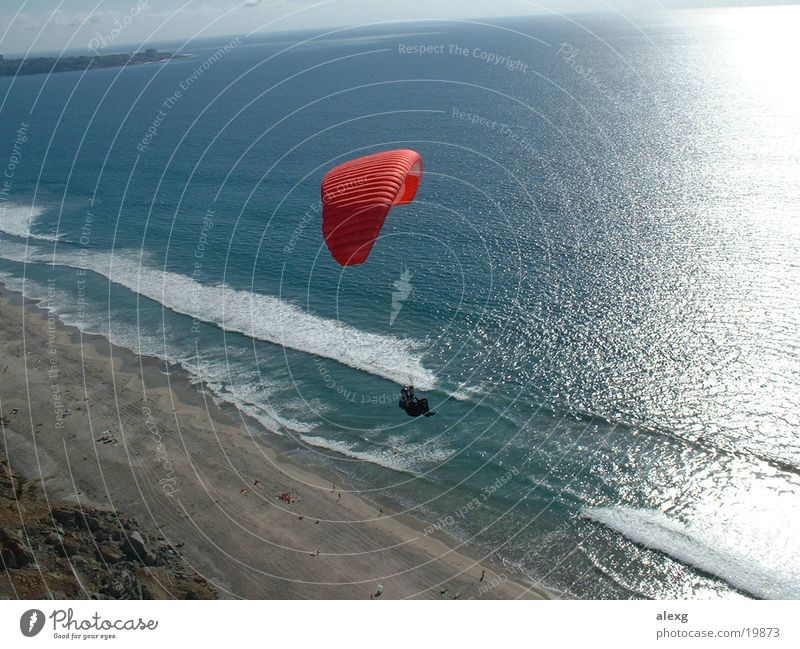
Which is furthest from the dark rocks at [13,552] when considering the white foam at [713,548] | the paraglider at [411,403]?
A: the white foam at [713,548]

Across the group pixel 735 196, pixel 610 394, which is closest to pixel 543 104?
pixel 735 196

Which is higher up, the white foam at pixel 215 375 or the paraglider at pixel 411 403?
the paraglider at pixel 411 403

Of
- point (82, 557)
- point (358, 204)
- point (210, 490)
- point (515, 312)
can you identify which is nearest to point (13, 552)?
point (82, 557)

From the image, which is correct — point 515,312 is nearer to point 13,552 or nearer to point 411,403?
point 411,403

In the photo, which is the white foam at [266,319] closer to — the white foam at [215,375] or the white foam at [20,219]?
the white foam at [215,375]

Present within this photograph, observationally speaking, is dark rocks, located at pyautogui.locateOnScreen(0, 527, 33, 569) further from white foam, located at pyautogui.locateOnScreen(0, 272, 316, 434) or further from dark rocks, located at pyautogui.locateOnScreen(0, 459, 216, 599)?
white foam, located at pyautogui.locateOnScreen(0, 272, 316, 434)

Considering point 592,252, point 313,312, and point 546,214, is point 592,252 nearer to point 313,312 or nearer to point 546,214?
point 546,214

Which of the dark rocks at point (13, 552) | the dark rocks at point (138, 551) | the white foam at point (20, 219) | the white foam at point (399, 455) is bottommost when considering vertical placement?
the dark rocks at point (138, 551)
